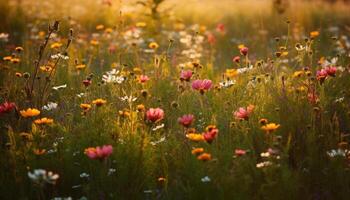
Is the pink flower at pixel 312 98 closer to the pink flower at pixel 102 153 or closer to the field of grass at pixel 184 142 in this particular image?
the field of grass at pixel 184 142

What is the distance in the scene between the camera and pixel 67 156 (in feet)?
9.09

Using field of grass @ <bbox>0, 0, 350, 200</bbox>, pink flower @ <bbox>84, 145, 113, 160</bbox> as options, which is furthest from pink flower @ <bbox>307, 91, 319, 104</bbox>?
pink flower @ <bbox>84, 145, 113, 160</bbox>

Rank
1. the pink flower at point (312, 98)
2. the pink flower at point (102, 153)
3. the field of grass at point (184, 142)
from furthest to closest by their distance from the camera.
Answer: the pink flower at point (312, 98), the field of grass at point (184, 142), the pink flower at point (102, 153)

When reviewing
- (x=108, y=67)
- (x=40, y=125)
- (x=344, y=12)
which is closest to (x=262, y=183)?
(x=40, y=125)

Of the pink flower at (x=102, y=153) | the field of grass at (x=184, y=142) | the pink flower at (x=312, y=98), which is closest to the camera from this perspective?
the pink flower at (x=102, y=153)

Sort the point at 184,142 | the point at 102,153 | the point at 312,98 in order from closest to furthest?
the point at 102,153
the point at 184,142
the point at 312,98

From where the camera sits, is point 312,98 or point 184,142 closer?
point 184,142

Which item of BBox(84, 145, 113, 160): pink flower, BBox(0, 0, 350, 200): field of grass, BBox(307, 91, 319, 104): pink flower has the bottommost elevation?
BBox(0, 0, 350, 200): field of grass

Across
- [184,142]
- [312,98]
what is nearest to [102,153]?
[184,142]

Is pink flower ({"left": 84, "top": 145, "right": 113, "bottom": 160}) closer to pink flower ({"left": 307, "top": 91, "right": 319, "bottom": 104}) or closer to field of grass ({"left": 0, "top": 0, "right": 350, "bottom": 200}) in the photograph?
field of grass ({"left": 0, "top": 0, "right": 350, "bottom": 200})

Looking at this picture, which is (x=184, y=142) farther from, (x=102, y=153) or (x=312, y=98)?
(x=312, y=98)

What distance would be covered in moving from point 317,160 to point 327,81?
106 cm

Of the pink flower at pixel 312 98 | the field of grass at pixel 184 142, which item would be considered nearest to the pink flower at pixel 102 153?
the field of grass at pixel 184 142

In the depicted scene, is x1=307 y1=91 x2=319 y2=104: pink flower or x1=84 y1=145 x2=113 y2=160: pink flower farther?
x1=307 y1=91 x2=319 y2=104: pink flower
